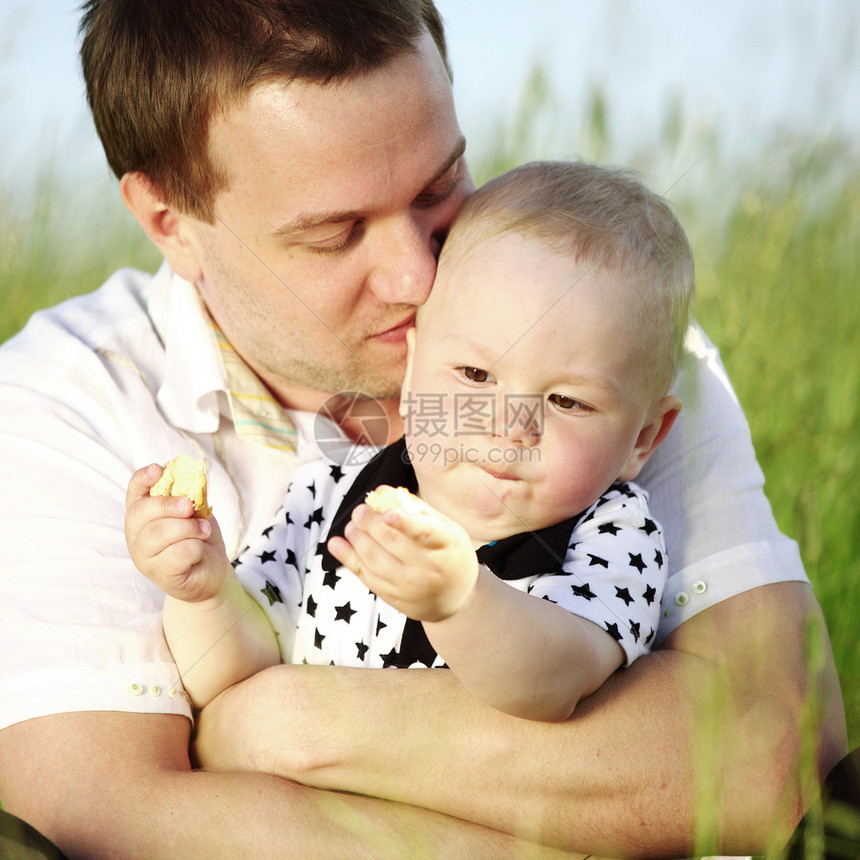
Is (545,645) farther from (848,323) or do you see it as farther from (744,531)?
(848,323)

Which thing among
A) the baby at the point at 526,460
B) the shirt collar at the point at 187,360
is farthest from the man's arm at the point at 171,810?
the shirt collar at the point at 187,360

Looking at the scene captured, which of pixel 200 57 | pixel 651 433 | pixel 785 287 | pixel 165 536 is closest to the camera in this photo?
pixel 165 536

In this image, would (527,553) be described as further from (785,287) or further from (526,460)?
(785,287)

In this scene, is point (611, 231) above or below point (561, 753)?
above

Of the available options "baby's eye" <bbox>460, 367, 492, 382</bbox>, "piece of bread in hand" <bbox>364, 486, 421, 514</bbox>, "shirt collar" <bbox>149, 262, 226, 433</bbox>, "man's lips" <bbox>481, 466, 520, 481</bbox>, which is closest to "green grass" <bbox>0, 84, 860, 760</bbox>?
"baby's eye" <bbox>460, 367, 492, 382</bbox>

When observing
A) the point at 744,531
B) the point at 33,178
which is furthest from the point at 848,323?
the point at 33,178

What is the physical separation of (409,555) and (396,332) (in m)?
0.94

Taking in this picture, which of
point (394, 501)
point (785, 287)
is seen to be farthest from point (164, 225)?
point (785, 287)

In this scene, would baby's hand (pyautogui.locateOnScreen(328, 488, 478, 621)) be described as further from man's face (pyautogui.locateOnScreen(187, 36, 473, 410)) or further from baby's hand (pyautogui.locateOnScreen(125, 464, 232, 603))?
man's face (pyautogui.locateOnScreen(187, 36, 473, 410))

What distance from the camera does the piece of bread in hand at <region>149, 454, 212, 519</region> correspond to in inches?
53.9

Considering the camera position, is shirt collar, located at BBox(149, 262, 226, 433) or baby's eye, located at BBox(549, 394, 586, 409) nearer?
baby's eye, located at BBox(549, 394, 586, 409)

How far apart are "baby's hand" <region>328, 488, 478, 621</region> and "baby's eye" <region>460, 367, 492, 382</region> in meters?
0.51

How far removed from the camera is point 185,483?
4.53 feet

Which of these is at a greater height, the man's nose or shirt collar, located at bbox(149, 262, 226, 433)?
the man's nose
